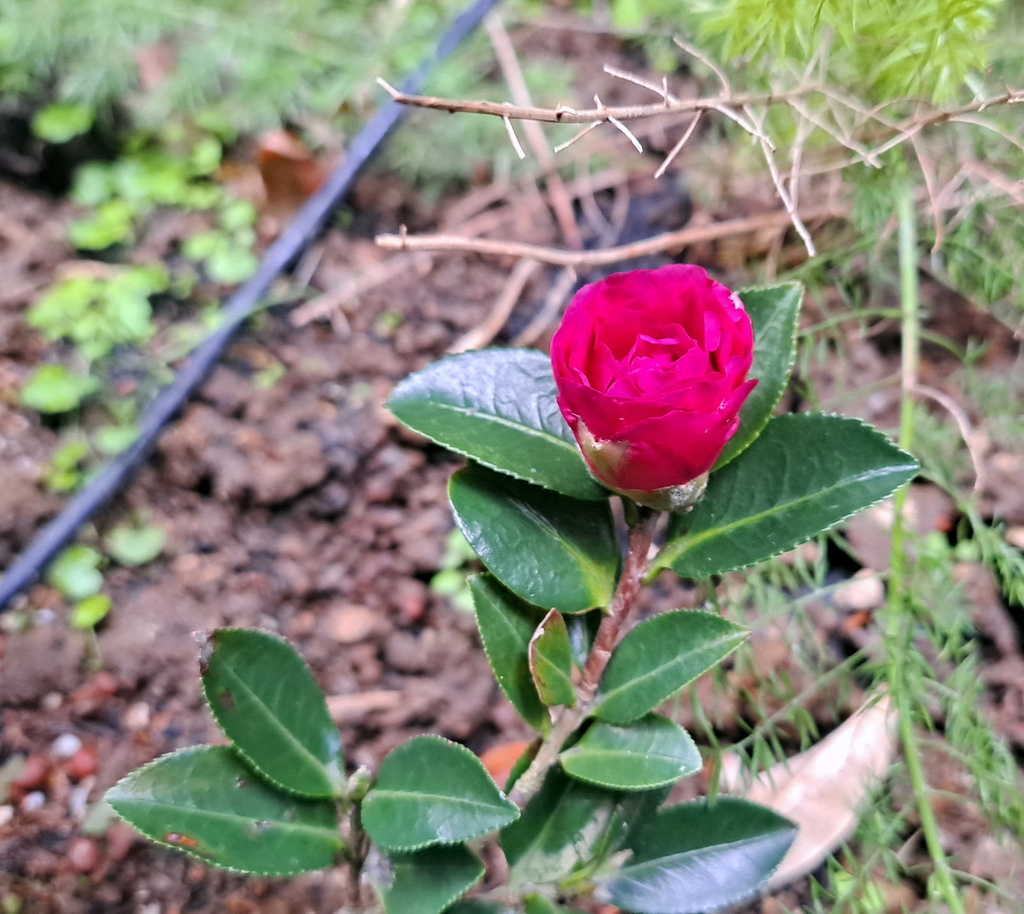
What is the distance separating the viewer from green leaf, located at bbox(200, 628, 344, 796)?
55 cm

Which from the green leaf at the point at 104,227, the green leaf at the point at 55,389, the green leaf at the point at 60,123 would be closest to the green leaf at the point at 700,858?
the green leaf at the point at 55,389

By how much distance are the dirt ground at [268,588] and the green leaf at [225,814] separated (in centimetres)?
26

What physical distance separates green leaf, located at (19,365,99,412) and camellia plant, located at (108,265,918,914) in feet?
2.52

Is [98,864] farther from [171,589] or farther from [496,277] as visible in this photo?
[496,277]

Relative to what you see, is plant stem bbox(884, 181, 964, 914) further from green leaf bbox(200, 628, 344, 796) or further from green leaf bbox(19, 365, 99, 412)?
green leaf bbox(19, 365, 99, 412)

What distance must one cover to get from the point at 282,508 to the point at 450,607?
28 cm

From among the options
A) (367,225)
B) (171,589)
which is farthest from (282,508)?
(367,225)

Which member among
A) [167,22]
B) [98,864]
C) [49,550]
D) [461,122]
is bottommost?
[98,864]

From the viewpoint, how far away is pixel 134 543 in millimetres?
1034

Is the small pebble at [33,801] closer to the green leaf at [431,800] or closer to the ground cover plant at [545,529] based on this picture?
the ground cover plant at [545,529]

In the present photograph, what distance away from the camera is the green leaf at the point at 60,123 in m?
1.41

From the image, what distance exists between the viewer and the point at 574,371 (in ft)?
1.44

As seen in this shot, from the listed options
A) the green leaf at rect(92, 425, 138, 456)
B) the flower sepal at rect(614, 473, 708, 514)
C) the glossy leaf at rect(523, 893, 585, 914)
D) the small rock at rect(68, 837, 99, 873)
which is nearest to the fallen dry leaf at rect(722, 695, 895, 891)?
the glossy leaf at rect(523, 893, 585, 914)

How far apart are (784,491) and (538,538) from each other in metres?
0.17
